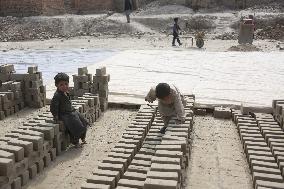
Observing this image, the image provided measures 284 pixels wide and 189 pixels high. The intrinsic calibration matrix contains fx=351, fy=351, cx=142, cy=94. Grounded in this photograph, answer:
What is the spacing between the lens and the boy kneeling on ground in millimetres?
5008

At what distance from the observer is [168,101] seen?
5262mm

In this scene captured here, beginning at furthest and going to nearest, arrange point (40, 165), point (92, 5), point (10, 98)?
point (92, 5), point (10, 98), point (40, 165)

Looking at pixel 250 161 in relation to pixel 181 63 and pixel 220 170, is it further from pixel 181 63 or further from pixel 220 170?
pixel 181 63

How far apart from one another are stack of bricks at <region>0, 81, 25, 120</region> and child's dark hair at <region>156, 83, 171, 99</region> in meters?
3.39

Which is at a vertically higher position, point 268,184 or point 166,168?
point 166,168

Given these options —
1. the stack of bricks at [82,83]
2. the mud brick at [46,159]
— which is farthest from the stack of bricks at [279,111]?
the mud brick at [46,159]

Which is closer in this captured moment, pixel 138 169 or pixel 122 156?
pixel 138 169

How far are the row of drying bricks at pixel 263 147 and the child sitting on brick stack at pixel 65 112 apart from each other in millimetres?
2490

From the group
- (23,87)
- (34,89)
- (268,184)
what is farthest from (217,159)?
(23,87)

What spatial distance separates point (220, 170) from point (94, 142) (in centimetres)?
210

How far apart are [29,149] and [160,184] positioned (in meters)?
1.80

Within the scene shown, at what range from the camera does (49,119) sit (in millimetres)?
5285

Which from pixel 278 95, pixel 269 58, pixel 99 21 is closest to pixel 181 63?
pixel 269 58

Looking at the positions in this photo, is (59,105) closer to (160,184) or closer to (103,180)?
(103,180)
